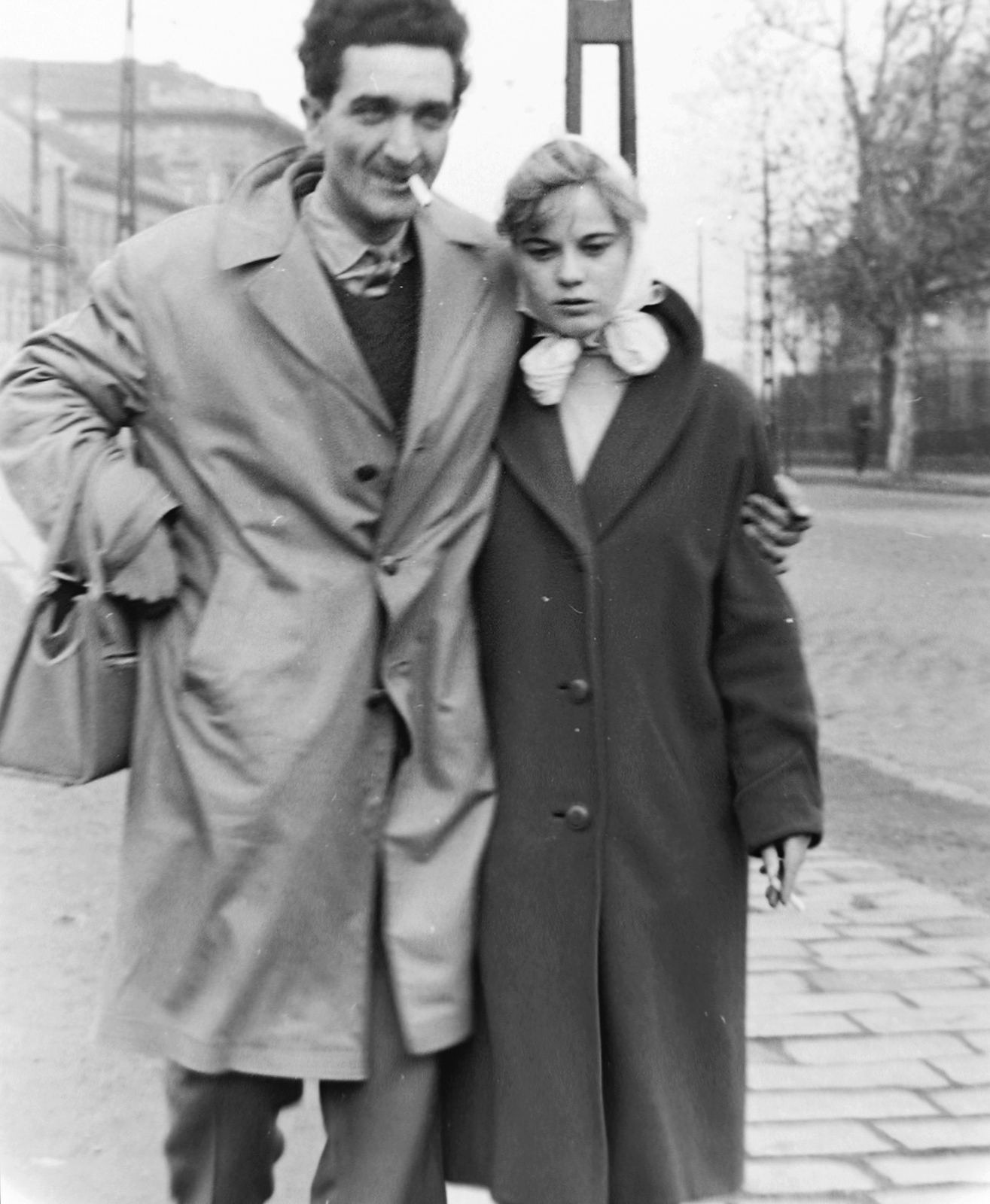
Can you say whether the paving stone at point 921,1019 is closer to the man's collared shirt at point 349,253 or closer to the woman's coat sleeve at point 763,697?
the woman's coat sleeve at point 763,697

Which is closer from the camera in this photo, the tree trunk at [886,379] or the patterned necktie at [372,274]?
the patterned necktie at [372,274]

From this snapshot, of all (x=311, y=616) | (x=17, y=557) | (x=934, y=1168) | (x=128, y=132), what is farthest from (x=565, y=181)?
(x=17, y=557)

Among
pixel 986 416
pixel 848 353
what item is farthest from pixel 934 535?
pixel 848 353

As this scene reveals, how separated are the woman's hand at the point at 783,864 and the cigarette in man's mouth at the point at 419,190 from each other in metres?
1.12

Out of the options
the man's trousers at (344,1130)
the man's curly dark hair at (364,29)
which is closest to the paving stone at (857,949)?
the man's trousers at (344,1130)

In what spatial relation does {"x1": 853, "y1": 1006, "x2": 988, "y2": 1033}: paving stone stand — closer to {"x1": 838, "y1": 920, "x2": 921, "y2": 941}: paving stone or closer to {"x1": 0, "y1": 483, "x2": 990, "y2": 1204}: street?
{"x1": 0, "y1": 483, "x2": 990, "y2": 1204}: street

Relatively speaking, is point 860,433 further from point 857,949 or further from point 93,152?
point 857,949

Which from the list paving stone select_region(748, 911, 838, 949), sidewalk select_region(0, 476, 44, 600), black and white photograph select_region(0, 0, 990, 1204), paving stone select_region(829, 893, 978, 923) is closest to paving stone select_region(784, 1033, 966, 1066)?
paving stone select_region(748, 911, 838, 949)

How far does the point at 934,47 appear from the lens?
22031 millimetres

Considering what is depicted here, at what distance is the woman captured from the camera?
111 inches

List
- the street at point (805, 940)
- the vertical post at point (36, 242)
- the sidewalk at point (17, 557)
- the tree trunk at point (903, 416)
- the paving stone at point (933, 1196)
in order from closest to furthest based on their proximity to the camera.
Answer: the paving stone at point (933, 1196) < the street at point (805, 940) < the sidewalk at point (17, 557) < the vertical post at point (36, 242) < the tree trunk at point (903, 416)

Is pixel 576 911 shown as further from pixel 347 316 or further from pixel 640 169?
pixel 640 169

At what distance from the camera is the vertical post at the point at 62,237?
23703 mm

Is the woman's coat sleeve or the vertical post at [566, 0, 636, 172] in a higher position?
the vertical post at [566, 0, 636, 172]
